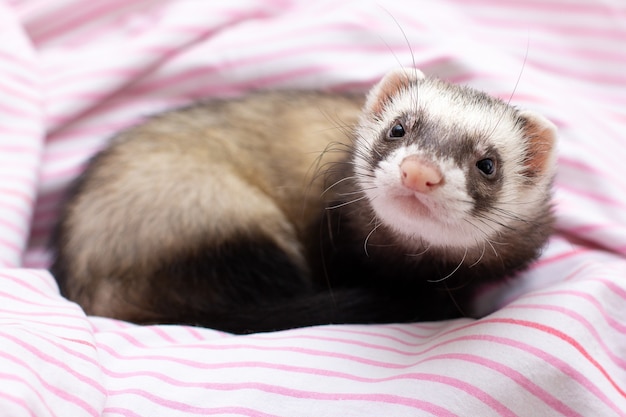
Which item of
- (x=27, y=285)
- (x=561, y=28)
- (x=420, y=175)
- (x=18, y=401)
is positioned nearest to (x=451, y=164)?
(x=420, y=175)

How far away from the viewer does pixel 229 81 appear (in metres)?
1.49

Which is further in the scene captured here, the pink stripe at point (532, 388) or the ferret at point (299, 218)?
the ferret at point (299, 218)

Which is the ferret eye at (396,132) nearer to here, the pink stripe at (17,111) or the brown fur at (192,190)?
the brown fur at (192,190)

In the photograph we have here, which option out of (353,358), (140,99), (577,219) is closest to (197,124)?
(140,99)

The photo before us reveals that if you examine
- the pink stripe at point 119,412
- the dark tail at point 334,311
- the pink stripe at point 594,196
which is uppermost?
the pink stripe at point 594,196

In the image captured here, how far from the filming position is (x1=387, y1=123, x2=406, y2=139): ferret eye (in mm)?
951

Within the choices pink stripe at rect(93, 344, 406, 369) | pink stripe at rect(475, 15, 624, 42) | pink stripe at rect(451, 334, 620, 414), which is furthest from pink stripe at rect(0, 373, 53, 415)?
pink stripe at rect(475, 15, 624, 42)

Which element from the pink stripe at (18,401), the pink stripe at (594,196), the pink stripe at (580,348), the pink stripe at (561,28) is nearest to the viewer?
the pink stripe at (18,401)

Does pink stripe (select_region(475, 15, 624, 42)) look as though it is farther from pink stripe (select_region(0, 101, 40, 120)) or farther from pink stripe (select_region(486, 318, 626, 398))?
pink stripe (select_region(0, 101, 40, 120))

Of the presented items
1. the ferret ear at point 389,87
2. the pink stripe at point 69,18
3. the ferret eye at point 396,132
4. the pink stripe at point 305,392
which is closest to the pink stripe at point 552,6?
the ferret ear at point 389,87

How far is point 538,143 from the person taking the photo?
1.00m

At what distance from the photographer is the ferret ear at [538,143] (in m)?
0.99

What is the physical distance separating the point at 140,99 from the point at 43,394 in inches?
34.8

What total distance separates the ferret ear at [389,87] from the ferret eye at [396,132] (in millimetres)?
117
